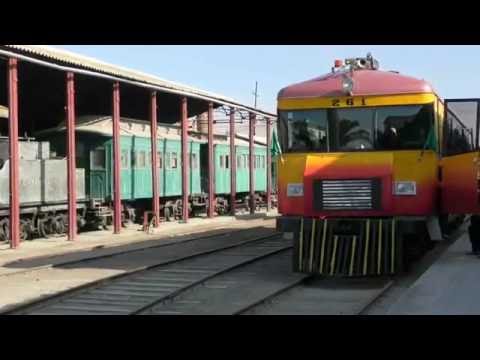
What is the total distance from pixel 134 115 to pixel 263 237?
2125cm

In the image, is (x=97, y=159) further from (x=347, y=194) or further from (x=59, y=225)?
(x=347, y=194)

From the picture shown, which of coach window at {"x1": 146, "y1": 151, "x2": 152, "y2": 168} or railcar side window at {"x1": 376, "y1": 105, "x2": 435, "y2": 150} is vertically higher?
coach window at {"x1": 146, "y1": 151, "x2": 152, "y2": 168}

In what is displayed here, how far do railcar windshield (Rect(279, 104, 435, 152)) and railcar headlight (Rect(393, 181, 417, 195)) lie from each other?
0.60 metres

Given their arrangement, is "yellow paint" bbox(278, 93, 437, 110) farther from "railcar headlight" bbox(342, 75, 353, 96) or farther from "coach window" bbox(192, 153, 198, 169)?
"coach window" bbox(192, 153, 198, 169)

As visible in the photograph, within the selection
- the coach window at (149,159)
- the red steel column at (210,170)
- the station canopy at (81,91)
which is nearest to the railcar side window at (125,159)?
the coach window at (149,159)

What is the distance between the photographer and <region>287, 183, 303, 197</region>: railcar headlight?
11.9 metres

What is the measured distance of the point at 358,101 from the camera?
1186 cm

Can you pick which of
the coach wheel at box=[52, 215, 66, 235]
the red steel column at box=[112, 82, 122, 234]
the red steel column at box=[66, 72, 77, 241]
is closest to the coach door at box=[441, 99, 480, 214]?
the red steel column at box=[66, 72, 77, 241]

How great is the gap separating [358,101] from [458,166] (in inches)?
87.1

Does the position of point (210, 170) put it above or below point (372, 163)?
above

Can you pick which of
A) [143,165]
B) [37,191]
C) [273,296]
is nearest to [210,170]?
[143,165]

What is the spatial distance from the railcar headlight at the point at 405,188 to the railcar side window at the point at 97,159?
1715cm
